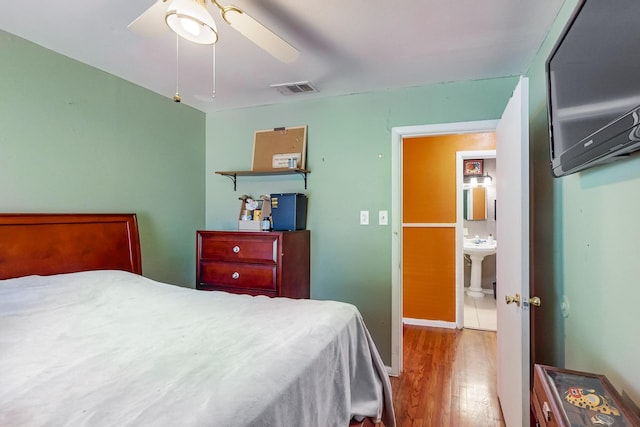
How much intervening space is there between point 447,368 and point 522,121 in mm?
1972

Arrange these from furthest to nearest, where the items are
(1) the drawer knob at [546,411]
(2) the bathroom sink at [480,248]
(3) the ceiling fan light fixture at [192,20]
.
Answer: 1. (2) the bathroom sink at [480,248]
2. (3) the ceiling fan light fixture at [192,20]
3. (1) the drawer knob at [546,411]

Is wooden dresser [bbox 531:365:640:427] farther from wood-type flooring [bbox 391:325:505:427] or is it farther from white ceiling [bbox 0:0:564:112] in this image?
white ceiling [bbox 0:0:564:112]

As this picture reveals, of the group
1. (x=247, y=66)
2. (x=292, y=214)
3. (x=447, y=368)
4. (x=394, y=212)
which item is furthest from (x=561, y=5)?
(x=447, y=368)

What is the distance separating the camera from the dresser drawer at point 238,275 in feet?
7.86

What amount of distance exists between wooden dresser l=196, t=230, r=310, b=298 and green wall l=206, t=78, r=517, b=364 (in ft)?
0.69

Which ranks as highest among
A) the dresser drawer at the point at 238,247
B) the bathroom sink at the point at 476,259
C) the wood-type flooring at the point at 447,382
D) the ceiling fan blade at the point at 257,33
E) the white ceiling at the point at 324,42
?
the white ceiling at the point at 324,42

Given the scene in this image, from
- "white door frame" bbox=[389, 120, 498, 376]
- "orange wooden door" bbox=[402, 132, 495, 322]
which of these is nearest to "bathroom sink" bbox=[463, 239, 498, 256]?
"orange wooden door" bbox=[402, 132, 495, 322]

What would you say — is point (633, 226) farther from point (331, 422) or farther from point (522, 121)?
point (331, 422)

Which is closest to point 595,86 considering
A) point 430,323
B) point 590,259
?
point 590,259

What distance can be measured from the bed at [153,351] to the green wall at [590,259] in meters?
0.84

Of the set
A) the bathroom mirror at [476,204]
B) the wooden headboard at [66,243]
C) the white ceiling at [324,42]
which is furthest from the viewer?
the bathroom mirror at [476,204]

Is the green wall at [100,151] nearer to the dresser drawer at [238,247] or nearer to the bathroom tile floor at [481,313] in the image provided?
the dresser drawer at [238,247]

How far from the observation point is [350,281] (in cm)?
262

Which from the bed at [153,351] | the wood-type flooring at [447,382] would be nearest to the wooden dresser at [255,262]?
the bed at [153,351]
